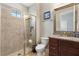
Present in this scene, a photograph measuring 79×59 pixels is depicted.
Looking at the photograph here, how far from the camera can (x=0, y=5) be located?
1828mm

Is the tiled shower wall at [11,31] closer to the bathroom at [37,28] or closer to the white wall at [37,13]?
the bathroom at [37,28]

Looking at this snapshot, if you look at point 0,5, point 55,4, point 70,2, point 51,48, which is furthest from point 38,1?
point 51,48

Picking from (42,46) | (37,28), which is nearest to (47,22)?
(37,28)

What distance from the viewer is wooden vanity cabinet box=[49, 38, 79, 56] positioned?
5.49 feet

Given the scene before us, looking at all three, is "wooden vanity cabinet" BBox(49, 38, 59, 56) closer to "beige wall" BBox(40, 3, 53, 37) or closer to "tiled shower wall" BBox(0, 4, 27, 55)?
"beige wall" BBox(40, 3, 53, 37)

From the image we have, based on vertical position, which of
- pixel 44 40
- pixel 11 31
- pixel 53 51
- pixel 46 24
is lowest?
pixel 53 51

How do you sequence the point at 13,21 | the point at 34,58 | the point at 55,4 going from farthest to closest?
1. the point at 13,21
2. the point at 55,4
3. the point at 34,58

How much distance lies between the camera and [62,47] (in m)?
1.82

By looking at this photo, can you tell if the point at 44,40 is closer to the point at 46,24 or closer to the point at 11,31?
the point at 46,24

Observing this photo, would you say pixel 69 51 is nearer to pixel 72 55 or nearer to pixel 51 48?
pixel 72 55

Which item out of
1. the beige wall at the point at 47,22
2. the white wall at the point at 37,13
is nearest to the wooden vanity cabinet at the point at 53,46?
the beige wall at the point at 47,22

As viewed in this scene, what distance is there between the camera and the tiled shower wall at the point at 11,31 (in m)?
1.91

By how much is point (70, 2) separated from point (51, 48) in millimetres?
823

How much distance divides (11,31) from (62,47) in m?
0.92
